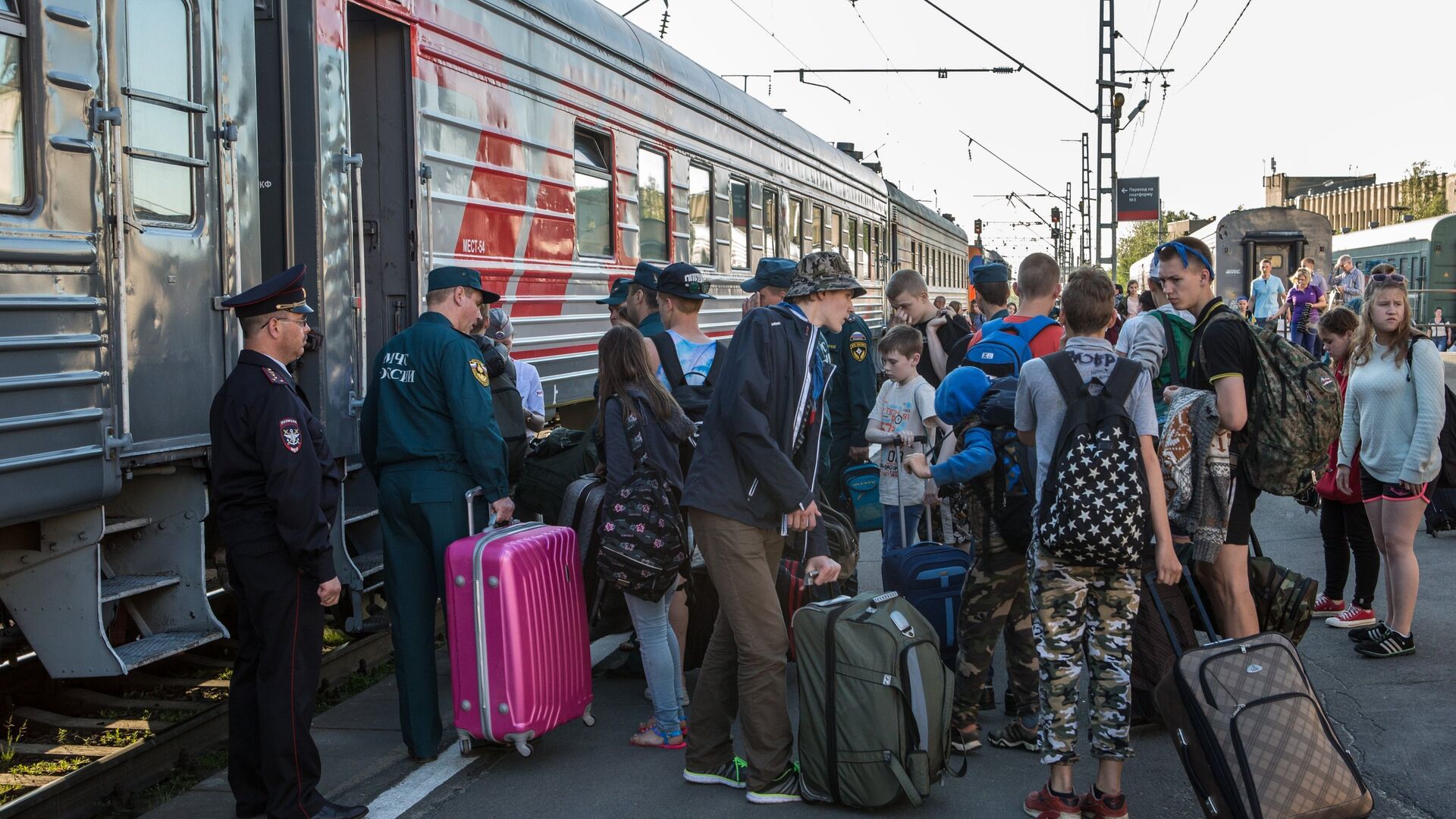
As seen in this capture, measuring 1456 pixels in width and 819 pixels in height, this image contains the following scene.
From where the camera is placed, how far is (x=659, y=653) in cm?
516

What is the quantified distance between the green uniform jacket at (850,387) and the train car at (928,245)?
11661 millimetres

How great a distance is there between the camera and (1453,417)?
650cm

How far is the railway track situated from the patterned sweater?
4.89 metres

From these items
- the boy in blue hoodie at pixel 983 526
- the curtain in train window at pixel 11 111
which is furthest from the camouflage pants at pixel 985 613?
the curtain in train window at pixel 11 111

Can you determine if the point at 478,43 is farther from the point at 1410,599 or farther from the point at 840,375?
the point at 1410,599

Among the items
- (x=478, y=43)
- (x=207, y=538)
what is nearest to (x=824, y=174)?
(x=478, y=43)

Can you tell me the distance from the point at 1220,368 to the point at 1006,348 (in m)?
0.83

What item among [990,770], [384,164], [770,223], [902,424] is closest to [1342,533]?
[902,424]

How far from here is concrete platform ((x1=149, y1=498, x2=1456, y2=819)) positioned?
4.58 m

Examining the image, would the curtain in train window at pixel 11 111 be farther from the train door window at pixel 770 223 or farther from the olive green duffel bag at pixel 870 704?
the train door window at pixel 770 223

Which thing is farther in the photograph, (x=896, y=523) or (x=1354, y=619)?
(x=1354, y=619)

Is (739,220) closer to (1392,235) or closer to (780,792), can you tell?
(780,792)

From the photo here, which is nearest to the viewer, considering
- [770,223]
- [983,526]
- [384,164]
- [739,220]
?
[983,526]

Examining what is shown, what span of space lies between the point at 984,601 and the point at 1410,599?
2469 millimetres
